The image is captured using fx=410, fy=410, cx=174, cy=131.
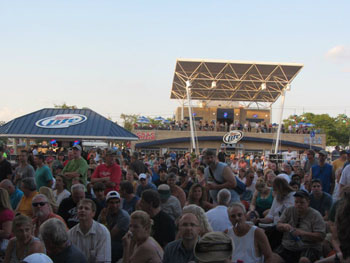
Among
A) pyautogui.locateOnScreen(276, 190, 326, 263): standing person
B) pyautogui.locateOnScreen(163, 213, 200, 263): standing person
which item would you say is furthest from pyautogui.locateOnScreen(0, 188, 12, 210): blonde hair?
pyautogui.locateOnScreen(276, 190, 326, 263): standing person

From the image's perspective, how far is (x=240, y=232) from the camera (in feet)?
15.5

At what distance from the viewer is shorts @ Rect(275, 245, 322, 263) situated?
5.28 m

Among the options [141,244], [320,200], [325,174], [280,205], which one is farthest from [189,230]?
[325,174]

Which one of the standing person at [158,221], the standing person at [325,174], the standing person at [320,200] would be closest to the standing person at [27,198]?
the standing person at [158,221]

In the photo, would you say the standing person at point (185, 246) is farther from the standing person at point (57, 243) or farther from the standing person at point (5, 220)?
the standing person at point (5, 220)

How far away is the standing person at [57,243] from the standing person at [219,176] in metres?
3.31

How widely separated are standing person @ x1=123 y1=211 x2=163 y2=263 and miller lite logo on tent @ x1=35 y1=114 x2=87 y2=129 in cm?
1190

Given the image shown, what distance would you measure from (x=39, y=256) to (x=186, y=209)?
6.76ft

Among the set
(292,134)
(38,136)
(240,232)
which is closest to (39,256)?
(240,232)

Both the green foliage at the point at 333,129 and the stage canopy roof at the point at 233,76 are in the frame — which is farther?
the green foliage at the point at 333,129

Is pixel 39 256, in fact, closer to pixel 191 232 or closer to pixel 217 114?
pixel 191 232

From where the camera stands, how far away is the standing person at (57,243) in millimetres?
3973

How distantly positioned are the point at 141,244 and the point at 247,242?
1264mm

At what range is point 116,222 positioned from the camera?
565 cm
